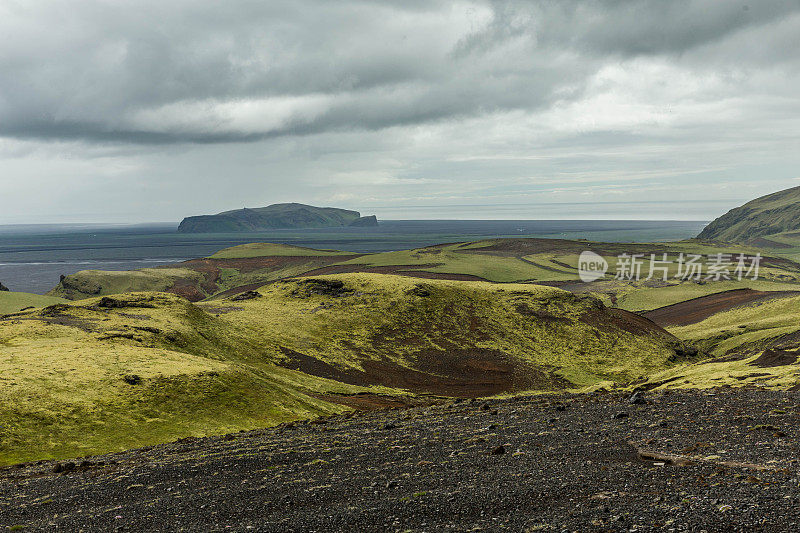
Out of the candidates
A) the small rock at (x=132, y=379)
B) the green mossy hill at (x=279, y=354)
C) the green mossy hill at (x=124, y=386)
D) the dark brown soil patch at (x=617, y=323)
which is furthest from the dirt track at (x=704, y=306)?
the small rock at (x=132, y=379)

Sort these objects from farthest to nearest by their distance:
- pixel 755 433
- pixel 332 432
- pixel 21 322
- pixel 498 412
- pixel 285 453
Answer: pixel 21 322, pixel 498 412, pixel 332 432, pixel 285 453, pixel 755 433

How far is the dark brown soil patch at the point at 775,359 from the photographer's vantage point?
51888 mm

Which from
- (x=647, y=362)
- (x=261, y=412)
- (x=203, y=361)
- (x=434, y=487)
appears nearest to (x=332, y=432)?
(x=261, y=412)

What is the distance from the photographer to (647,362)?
8644 cm

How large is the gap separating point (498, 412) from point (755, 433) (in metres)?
18.4

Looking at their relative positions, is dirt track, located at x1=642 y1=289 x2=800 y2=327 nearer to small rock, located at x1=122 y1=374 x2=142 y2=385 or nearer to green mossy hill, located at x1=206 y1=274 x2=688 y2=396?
green mossy hill, located at x1=206 y1=274 x2=688 y2=396

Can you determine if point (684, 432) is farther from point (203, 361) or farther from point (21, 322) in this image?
point (21, 322)

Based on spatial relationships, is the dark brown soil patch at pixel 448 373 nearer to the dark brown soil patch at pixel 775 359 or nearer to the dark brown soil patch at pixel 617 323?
the dark brown soil patch at pixel 775 359

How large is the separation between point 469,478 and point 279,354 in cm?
5510

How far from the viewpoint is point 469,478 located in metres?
23.8

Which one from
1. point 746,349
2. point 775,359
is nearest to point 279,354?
point 775,359

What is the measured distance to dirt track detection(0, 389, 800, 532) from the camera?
18031mm

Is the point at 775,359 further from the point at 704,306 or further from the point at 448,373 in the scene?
the point at 704,306

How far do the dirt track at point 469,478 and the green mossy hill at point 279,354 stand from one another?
8.87 meters
